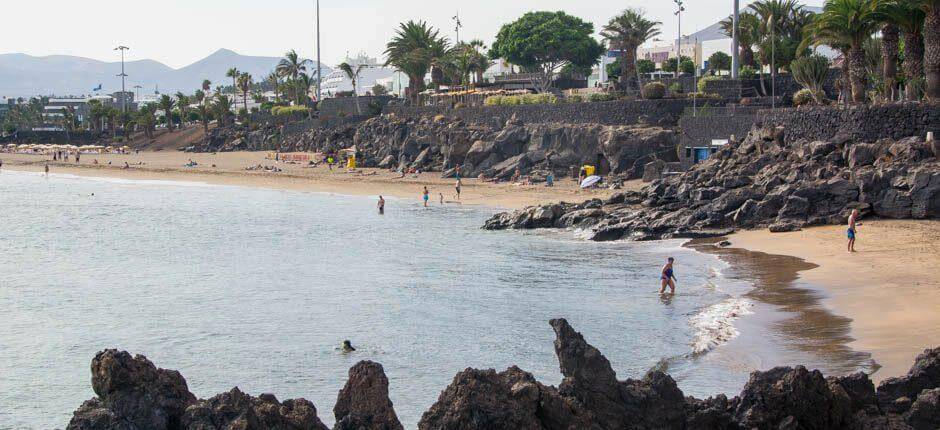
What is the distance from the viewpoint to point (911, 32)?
34.7 meters

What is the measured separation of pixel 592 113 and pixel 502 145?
5705 mm

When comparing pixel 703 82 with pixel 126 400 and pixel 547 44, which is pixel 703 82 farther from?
pixel 126 400

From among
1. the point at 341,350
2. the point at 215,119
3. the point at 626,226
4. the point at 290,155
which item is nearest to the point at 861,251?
the point at 626,226

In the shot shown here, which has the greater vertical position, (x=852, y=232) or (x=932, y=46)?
(x=932, y=46)

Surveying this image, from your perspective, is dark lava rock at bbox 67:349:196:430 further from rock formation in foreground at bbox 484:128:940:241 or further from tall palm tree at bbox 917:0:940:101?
tall palm tree at bbox 917:0:940:101

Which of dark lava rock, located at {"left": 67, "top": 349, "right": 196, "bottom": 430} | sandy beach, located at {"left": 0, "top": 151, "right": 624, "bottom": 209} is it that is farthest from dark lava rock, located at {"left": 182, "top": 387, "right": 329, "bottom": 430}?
sandy beach, located at {"left": 0, "top": 151, "right": 624, "bottom": 209}

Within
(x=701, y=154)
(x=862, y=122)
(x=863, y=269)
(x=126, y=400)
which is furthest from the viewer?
(x=701, y=154)

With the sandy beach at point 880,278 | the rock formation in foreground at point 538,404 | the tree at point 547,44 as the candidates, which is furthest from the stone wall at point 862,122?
the tree at point 547,44

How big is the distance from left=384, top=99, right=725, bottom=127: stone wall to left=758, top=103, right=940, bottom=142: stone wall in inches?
469

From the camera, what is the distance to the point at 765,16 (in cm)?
5109

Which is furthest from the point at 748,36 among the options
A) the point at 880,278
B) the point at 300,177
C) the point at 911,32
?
the point at 880,278

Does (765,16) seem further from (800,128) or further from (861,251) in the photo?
(861,251)

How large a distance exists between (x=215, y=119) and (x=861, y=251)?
88.1 m

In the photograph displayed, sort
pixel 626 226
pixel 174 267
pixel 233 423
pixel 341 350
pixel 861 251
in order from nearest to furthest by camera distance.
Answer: pixel 233 423
pixel 341 350
pixel 861 251
pixel 174 267
pixel 626 226
